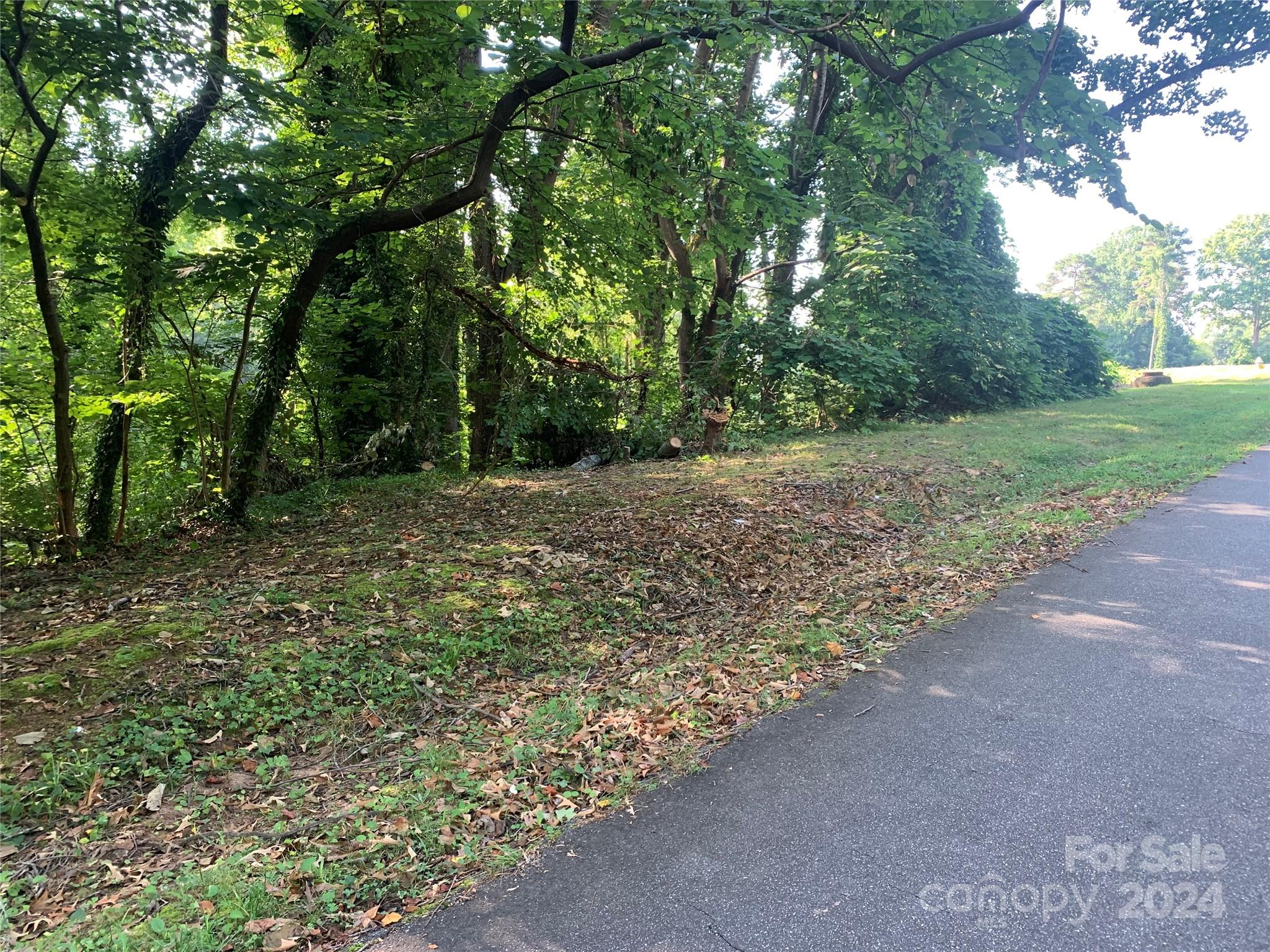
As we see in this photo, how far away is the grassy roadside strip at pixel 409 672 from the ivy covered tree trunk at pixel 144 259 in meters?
1.62

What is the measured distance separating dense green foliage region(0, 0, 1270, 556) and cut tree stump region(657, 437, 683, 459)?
0.28 m

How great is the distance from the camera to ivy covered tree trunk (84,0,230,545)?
6633 millimetres

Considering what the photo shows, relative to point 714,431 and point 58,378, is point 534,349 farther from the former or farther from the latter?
point 58,378

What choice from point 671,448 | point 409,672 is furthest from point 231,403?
point 671,448

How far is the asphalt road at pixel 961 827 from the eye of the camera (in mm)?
2250

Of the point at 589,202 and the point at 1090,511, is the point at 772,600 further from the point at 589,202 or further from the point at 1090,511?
the point at 589,202

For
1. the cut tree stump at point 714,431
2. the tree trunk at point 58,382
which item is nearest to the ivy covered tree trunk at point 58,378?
the tree trunk at point 58,382

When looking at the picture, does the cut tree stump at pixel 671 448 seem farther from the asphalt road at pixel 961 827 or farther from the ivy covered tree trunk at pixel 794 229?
the asphalt road at pixel 961 827

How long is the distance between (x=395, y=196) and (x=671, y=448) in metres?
6.19

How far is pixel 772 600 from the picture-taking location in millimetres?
5652

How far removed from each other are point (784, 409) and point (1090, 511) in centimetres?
843

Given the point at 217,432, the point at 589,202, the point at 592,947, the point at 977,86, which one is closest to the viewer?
the point at 592,947

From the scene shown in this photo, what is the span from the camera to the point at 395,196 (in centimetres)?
800

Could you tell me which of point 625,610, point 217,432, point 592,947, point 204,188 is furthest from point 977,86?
point 217,432
